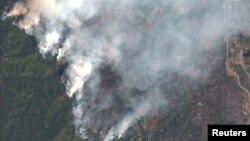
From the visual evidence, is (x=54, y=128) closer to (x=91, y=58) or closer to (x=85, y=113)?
(x=85, y=113)

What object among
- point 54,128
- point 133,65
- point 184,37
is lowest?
point 54,128

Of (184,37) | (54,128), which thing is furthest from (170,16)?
(54,128)

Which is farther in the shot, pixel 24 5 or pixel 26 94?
pixel 26 94

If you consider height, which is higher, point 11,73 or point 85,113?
point 11,73

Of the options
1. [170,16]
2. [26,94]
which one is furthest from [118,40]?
[26,94]

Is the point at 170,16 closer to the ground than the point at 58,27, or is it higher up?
higher up

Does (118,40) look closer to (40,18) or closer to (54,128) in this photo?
(40,18)

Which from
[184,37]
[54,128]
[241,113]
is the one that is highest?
[184,37]
